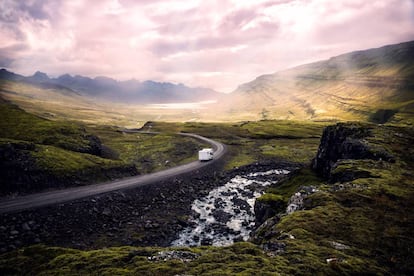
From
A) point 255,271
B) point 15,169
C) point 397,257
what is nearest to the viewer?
point 255,271

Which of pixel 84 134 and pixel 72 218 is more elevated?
pixel 84 134

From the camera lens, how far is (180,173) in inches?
2872

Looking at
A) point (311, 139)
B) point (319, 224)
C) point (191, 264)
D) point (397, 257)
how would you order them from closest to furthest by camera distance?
point (191, 264) → point (397, 257) → point (319, 224) → point (311, 139)

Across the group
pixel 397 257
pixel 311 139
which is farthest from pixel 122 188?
pixel 311 139

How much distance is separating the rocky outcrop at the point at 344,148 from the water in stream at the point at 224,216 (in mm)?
15985

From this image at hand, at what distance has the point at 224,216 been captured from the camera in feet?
170

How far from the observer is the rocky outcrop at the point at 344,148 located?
158 ft

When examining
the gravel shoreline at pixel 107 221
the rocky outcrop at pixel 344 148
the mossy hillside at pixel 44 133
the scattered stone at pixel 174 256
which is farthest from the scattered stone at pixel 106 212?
the rocky outcrop at pixel 344 148

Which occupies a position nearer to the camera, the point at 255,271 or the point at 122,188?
the point at 255,271

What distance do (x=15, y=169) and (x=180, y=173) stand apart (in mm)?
34726

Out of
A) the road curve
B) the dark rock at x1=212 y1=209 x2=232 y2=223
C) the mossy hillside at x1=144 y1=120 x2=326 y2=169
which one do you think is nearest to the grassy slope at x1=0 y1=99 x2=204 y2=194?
the road curve

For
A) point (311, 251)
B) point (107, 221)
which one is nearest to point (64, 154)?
point (107, 221)

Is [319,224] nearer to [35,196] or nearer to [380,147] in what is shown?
[380,147]

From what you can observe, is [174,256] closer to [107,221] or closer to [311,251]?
[311,251]
